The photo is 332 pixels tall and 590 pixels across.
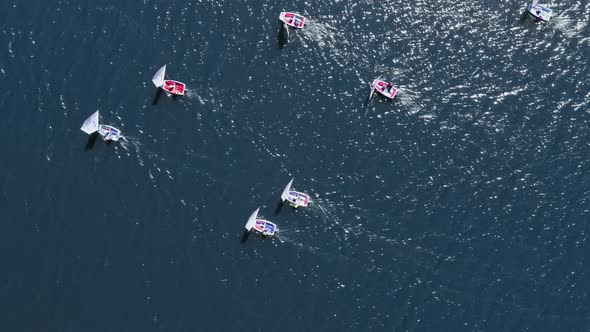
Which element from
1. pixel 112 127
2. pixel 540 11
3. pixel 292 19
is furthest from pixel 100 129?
pixel 540 11

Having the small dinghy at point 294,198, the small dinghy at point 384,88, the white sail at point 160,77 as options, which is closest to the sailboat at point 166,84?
the white sail at point 160,77

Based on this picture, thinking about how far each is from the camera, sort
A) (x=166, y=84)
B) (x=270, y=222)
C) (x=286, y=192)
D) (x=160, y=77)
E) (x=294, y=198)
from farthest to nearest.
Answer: (x=166, y=84), (x=160, y=77), (x=270, y=222), (x=294, y=198), (x=286, y=192)

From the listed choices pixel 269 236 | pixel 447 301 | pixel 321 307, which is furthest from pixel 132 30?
pixel 447 301

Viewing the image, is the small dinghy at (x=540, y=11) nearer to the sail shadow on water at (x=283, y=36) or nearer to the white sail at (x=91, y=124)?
the sail shadow on water at (x=283, y=36)

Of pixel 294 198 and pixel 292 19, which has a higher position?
pixel 292 19

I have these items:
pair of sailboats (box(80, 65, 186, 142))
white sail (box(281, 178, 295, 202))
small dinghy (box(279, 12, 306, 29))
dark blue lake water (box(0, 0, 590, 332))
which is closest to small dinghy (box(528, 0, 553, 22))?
dark blue lake water (box(0, 0, 590, 332))

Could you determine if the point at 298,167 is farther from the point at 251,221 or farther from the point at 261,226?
the point at 251,221
